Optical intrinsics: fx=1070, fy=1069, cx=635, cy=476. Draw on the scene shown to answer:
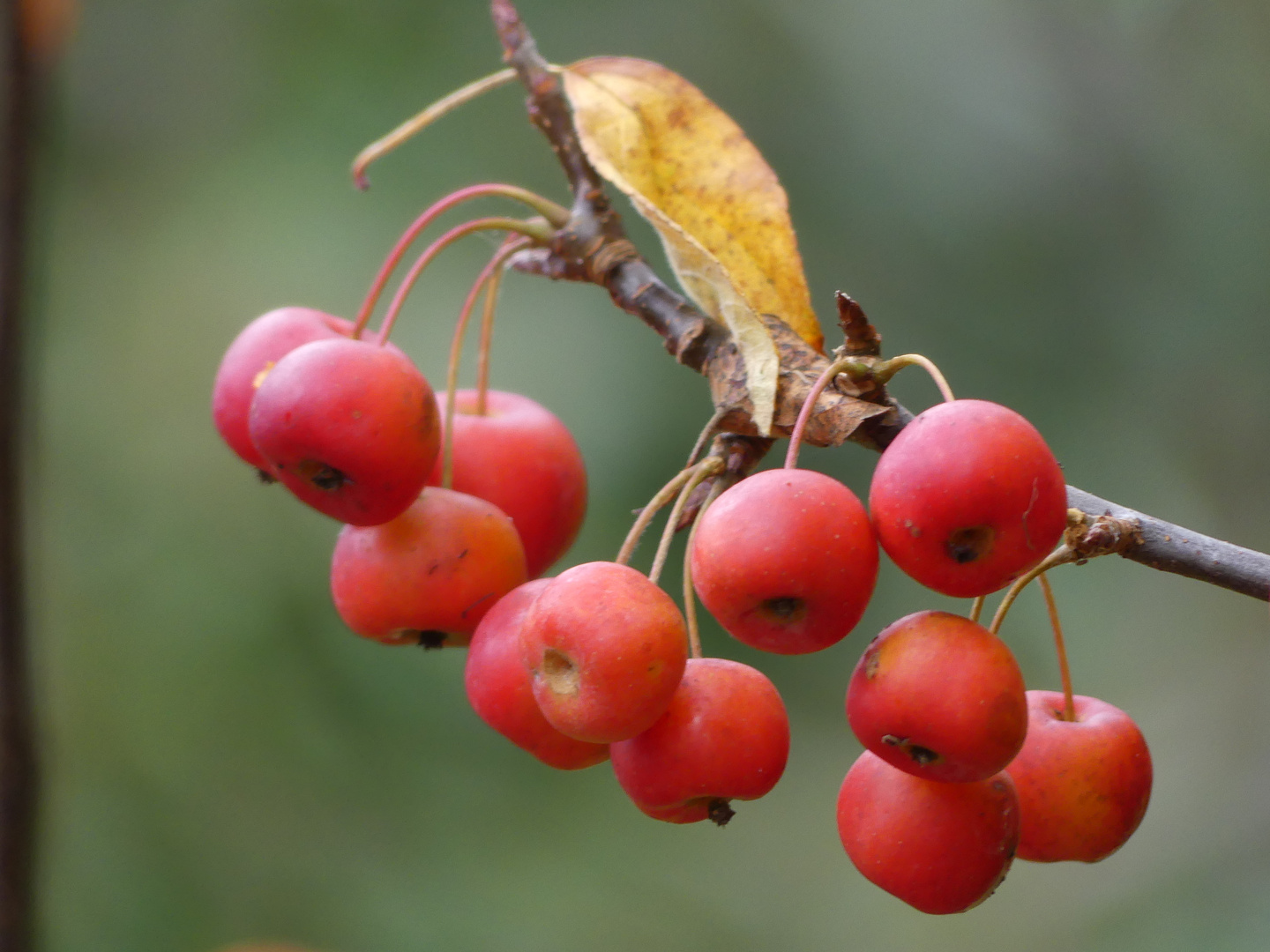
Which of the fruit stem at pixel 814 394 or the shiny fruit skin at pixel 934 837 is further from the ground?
the fruit stem at pixel 814 394

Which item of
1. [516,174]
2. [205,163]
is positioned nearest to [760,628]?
[516,174]

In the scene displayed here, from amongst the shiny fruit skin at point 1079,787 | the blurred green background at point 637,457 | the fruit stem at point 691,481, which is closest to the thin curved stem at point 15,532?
the fruit stem at point 691,481

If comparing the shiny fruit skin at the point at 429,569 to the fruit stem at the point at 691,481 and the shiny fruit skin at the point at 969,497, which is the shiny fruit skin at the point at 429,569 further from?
the shiny fruit skin at the point at 969,497

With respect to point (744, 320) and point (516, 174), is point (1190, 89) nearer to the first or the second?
point (516, 174)

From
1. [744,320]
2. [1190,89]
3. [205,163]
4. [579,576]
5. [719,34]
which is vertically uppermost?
[1190,89]

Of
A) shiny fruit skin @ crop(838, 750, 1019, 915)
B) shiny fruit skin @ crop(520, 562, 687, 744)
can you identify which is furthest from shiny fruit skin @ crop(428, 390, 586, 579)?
shiny fruit skin @ crop(838, 750, 1019, 915)

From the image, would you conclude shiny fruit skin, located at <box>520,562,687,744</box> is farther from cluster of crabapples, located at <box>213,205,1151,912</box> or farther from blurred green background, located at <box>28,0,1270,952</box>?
blurred green background, located at <box>28,0,1270,952</box>
